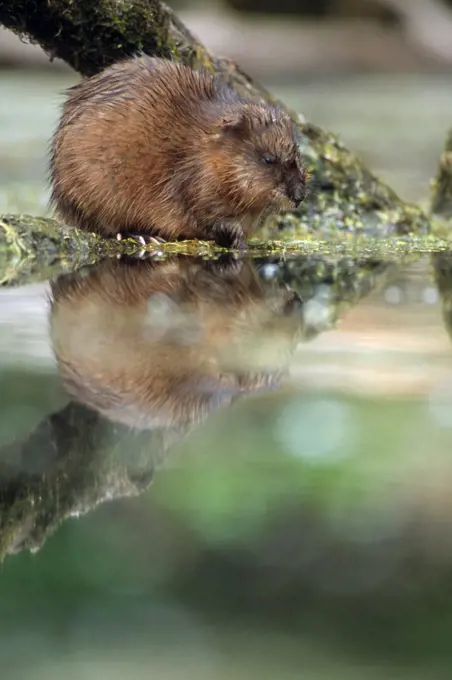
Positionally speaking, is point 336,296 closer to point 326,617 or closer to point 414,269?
point 414,269

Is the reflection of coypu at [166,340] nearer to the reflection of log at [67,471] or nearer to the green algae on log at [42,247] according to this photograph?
the reflection of log at [67,471]

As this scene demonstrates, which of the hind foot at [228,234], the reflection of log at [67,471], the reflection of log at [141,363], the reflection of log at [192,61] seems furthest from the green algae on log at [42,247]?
the reflection of log at [67,471]

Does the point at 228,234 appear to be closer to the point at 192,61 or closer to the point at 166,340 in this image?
the point at 192,61

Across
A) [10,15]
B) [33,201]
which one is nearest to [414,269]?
[10,15]

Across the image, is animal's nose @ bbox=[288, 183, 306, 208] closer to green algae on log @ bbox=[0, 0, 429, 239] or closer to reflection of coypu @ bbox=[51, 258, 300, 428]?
green algae on log @ bbox=[0, 0, 429, 239]

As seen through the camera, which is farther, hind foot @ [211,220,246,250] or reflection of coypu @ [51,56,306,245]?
hind foot @ [211,220,246,250]

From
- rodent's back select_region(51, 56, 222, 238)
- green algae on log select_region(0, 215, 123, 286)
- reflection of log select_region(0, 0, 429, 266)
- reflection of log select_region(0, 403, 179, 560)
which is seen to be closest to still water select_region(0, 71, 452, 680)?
reflection of log select_region(0, 403, 179, 560)
